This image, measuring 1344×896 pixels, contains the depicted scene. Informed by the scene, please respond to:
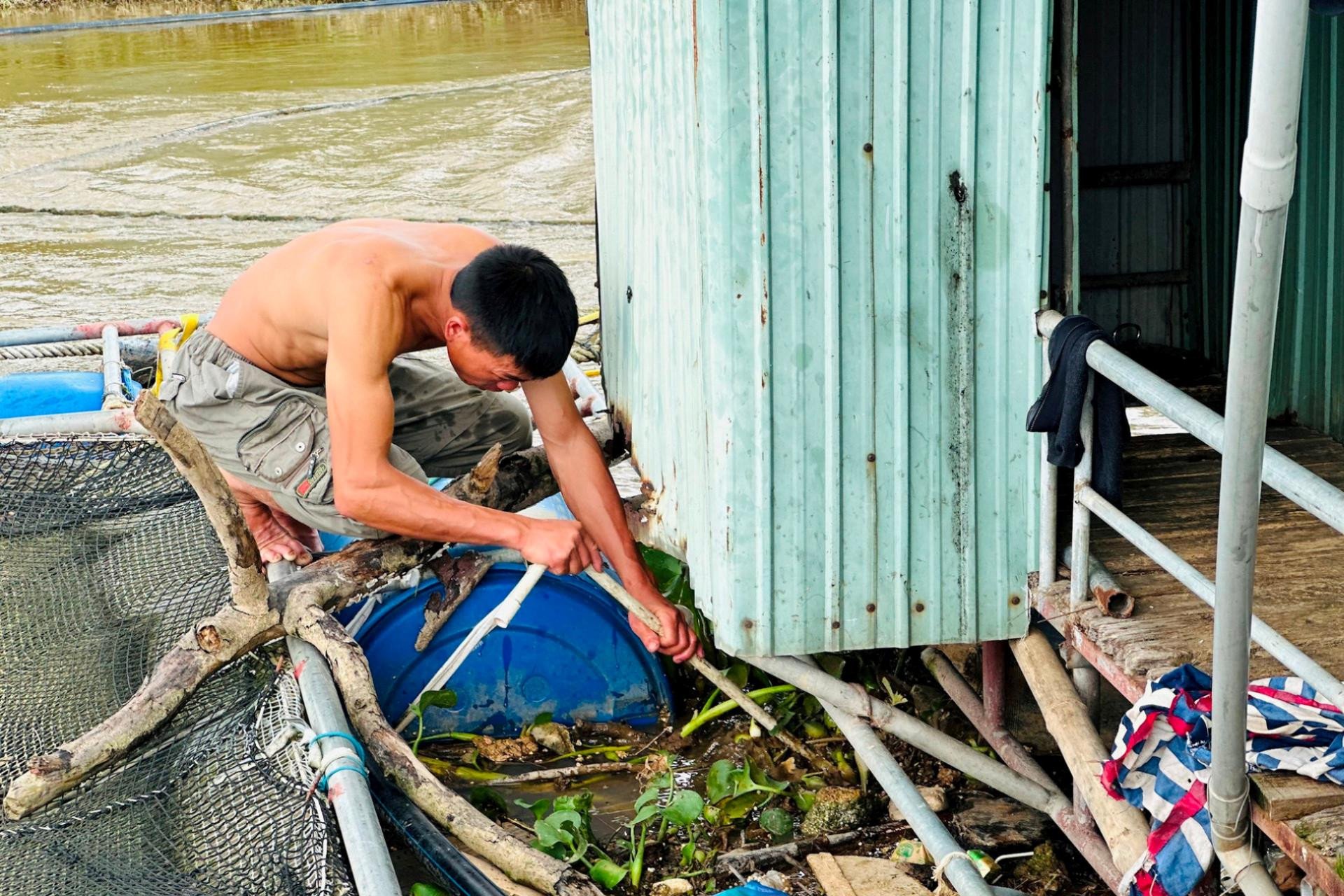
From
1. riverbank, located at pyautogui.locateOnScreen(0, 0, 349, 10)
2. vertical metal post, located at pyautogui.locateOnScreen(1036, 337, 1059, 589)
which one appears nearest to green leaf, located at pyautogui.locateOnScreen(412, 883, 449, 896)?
vertical metal post, located at pyautogui.locateOnScreen(1036, 337, 1059, 589)

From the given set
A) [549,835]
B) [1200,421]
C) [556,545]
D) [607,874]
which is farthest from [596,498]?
[1200,421]

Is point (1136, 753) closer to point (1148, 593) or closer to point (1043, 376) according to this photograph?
point (1148, 593)

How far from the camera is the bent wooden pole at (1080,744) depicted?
290cm

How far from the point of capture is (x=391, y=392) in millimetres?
4492

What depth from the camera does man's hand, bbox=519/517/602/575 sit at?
3.89 metres

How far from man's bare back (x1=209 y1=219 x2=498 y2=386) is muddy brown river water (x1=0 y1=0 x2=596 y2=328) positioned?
19.4ft

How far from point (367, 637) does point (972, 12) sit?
9.55ft

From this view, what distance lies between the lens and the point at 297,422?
4.46m

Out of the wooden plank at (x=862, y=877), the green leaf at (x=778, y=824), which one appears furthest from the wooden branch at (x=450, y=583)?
the wooden plank at (x=862, y=877)

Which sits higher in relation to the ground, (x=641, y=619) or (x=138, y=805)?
(x=641, y=619)

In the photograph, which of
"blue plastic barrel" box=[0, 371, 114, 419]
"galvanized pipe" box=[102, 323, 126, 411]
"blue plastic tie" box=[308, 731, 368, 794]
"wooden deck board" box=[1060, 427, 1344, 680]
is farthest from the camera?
"blue plastic barrel" box=[0, 371, 114, 419]

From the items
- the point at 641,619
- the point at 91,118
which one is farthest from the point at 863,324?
the point at 91,118

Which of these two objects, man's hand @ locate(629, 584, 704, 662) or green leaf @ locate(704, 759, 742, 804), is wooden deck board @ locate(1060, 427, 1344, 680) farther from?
green leaf @ locate(704, 759, 742, 804)

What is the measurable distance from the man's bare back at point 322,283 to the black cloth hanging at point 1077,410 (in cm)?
195
